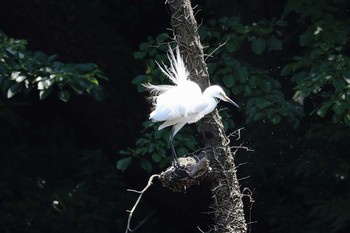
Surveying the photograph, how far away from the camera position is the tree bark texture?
3695 mm

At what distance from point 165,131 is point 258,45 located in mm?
716

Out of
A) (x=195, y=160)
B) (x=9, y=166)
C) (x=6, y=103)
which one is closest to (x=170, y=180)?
(x=195, y=160)

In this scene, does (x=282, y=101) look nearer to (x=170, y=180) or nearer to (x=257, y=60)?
(x=257, y=60)

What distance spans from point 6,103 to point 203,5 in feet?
5.34

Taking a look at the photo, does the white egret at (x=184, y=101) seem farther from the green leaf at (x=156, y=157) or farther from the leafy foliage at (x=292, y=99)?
the green leaf at (x=156, y=157)

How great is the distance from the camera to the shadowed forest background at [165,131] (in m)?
4.71

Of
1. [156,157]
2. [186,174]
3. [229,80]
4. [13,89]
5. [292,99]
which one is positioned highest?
[13,89]

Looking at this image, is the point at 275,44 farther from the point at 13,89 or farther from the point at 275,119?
the point at 13,89

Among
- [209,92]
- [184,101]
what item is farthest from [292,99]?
[184,101]

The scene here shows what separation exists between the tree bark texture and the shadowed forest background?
35 centimetres

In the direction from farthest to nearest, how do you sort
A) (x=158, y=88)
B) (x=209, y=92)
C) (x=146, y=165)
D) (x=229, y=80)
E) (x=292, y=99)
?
(x=292, y=99) → (x=146, y=165) → (x=229, y=80) → (x=158, y=88) → (x=209, y=92)

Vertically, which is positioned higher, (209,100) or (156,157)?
(209,100)

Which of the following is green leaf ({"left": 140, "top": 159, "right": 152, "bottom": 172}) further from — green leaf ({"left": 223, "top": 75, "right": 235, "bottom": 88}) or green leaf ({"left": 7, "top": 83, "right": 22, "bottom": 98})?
green leaf ({"left": 7, "top": 83, "right": 22, "bottom": 98})

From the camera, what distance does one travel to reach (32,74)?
4.58 metres
